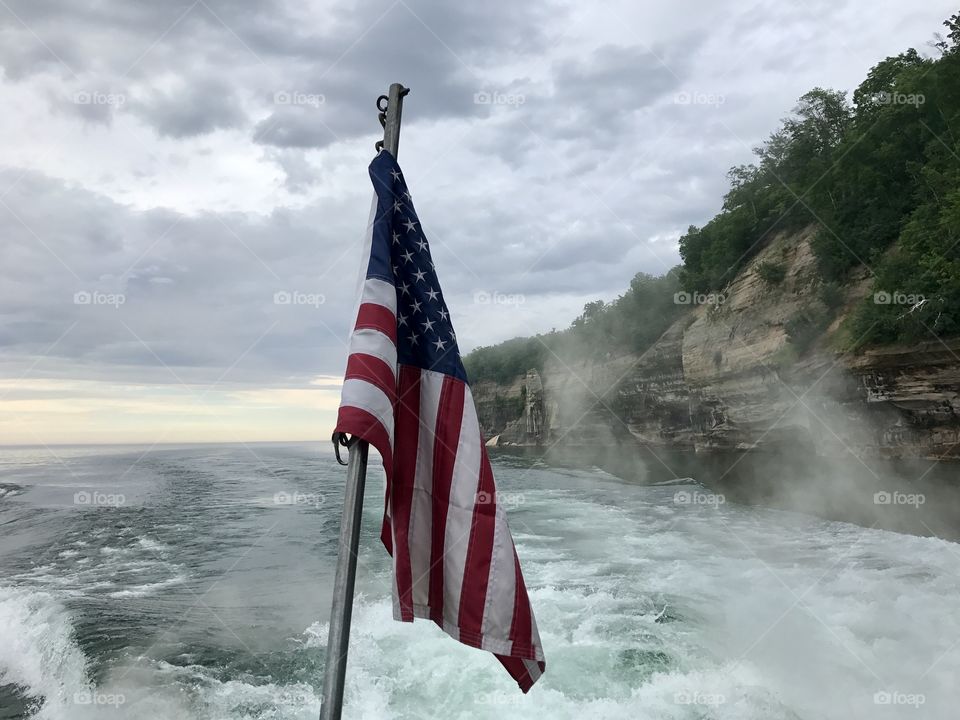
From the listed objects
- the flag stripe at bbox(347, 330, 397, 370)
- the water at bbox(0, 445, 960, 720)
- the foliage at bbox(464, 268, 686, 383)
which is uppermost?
the foliage at bbox(464, 268, 686, 383)

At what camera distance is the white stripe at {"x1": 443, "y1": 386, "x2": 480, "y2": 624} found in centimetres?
344

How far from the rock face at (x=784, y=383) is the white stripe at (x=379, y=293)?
22509mm

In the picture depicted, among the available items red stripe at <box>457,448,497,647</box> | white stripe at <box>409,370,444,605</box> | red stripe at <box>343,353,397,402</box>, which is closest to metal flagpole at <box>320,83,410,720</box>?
red stripe at <box>343,353,397,402</box>

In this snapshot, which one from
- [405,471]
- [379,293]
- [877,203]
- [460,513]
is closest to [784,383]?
[877,203]

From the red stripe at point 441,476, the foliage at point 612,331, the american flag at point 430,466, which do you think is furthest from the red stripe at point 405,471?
the foliage at point 612,331

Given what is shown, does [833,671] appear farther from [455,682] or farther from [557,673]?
[455,682]

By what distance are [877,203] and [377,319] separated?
101 ft

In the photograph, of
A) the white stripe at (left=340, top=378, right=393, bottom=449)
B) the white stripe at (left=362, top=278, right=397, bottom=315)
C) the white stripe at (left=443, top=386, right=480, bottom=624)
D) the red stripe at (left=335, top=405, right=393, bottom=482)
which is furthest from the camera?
the white stripe at (left=443, top=386, right=480, bottom=624)

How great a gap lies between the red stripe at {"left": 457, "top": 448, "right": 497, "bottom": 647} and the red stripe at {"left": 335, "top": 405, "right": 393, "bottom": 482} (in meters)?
0.68

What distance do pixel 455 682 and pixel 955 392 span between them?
776 inches

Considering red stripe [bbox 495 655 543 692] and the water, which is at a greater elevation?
red stripe [bbox 495 655 543 692]

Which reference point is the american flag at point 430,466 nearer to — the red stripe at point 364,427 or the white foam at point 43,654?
the red stripe at point 364,427

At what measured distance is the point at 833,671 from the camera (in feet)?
29.7

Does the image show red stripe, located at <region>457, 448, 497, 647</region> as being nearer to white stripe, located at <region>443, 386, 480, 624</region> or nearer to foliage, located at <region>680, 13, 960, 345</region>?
white stripe, located at <region>443, 386, 480, 624</region>
